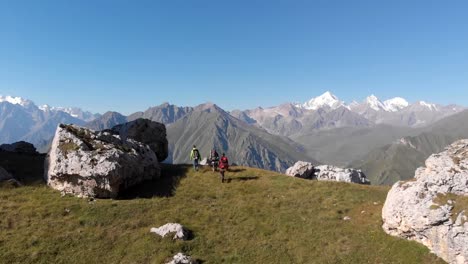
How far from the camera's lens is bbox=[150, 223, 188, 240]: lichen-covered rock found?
30075 mm

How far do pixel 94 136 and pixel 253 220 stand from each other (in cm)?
2519

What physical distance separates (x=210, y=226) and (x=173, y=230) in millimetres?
4340

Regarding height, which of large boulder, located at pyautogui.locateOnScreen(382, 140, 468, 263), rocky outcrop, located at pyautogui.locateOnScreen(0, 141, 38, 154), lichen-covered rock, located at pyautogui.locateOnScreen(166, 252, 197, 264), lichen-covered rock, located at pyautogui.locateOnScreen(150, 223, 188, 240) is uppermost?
rocky outcrop, located at pyautogui.locateOnScreen(0, 141, 38, 154)

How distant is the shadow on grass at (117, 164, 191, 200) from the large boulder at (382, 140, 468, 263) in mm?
25373

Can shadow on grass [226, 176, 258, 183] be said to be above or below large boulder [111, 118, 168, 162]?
below

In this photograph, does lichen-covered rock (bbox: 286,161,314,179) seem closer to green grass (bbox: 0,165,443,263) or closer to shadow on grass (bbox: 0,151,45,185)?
green grass (bbox: 0,165,443,263)

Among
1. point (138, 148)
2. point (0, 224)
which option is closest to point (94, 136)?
point (138, 148)

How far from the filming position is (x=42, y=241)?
28.2 m

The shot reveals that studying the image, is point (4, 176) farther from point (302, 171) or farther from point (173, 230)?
point (302, 171)

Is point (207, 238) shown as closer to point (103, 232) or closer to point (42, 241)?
point (103, 232)

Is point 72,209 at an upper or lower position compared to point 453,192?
lower

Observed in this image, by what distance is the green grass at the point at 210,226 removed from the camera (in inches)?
1096

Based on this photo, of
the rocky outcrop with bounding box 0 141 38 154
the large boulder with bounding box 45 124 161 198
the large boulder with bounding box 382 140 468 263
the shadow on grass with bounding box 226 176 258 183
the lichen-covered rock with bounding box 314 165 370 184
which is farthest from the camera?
the rocky outcrop with bounding box 0 141 38 154

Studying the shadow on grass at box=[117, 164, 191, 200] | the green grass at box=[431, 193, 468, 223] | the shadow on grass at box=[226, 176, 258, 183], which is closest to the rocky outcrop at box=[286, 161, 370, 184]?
the shadow on grass at box=[226, 176, 258, 183]
